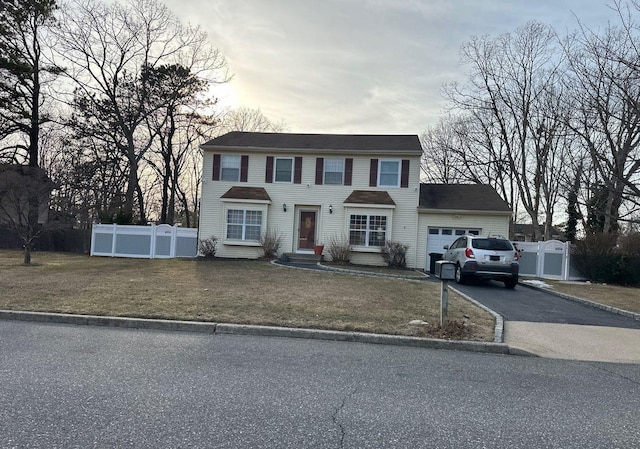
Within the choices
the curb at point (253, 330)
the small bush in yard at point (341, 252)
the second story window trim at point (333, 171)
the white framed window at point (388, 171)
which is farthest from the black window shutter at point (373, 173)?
the curb at point (253, 330)

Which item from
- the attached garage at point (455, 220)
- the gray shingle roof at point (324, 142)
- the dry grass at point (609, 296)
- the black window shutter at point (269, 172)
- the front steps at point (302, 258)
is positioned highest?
the gray shingle roof at point (324, 142)

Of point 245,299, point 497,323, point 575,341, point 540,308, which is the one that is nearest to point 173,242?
point 245,299

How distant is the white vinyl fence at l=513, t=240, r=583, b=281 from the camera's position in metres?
18.5

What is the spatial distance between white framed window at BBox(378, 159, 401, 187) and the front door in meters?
3.84

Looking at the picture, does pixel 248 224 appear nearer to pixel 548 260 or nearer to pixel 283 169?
pixel 283 169

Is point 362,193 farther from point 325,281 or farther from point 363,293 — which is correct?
point 363,293

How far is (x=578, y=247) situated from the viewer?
60.0 ft

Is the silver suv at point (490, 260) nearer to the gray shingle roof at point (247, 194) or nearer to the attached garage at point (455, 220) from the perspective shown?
the attached garage at point (455, 220)

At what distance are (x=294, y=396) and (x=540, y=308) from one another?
814cm

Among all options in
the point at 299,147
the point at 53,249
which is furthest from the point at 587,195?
the point at 53,249

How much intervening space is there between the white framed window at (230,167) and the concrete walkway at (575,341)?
54.9 ft

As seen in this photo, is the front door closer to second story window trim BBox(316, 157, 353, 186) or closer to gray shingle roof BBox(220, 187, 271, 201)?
second story window trim BBox(316, 157, 353, 186)

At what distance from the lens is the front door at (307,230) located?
21.6 metres

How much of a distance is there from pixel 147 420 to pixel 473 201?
20355mm
